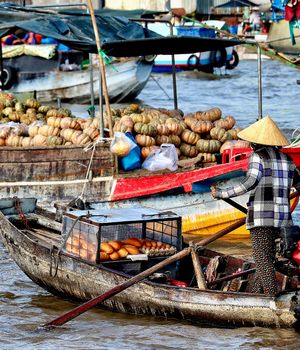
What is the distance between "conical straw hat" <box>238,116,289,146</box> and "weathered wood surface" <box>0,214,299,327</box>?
115 centimetres

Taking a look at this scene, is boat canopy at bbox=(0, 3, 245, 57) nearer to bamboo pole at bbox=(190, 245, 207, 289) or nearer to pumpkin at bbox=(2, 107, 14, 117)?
pumpkin at bbox=(2, 107, 14, 117)

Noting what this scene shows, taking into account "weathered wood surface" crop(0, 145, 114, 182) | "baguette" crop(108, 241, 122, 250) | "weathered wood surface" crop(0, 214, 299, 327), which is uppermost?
"weathered wood surface" crop(0, 145, 114, 182)

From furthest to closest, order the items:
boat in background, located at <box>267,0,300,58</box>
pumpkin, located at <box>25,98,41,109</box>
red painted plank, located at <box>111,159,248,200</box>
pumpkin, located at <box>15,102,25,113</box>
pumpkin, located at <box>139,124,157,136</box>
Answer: boat in background, located at <box>267,0,300,58</box> → pumpkin, located at <box>25,98,41,109</box> → pumpkin, located at <box>15,102,25,113</box> → pumpkin, located at <box>139,124,157,136</box> → red painted plank, located at <box>111,159,248,200</box>

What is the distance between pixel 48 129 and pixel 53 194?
854mm

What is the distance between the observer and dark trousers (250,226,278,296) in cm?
764

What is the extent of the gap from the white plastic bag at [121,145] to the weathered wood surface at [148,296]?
2.49 meters

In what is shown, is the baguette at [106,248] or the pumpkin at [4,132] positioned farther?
the pumpkin at [4,132]

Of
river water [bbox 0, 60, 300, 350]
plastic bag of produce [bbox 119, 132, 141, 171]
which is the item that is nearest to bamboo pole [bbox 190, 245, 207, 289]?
river water [bbox 0, 60, 300, 350]

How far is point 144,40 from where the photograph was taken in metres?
12.1

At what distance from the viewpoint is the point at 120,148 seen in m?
11.8

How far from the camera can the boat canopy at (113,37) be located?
12.3 meters

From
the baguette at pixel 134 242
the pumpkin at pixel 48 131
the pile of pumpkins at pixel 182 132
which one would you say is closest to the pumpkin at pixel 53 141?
the pumpkin at pixel 48 131

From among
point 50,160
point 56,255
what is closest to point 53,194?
point 50,160

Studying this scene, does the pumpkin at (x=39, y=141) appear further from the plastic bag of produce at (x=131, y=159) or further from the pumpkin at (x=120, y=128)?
the plastic bag of produce at (x=131, y=159)
